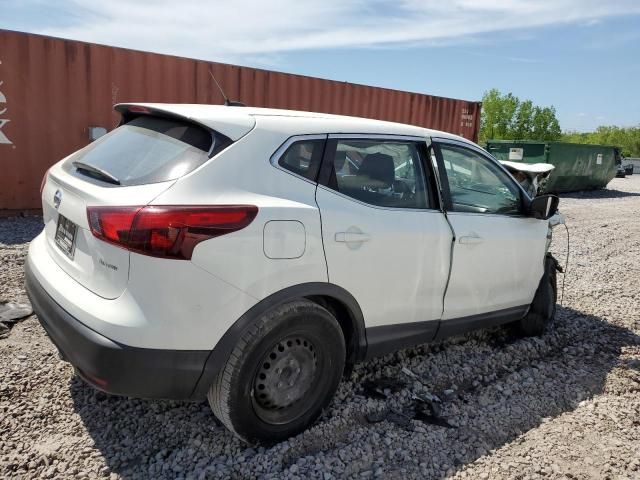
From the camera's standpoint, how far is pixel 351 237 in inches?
105

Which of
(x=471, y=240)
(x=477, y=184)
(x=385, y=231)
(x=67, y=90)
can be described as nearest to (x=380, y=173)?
(x=385, y=231)

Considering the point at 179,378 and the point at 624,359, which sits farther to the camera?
the point at 624,359

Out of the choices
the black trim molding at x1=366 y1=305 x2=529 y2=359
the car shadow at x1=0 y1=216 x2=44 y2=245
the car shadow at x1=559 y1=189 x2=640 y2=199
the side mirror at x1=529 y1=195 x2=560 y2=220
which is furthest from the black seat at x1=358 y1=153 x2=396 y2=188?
the car shadow at x1=559 y1=189 x2=640 y2=199

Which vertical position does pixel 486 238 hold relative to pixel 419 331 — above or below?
above

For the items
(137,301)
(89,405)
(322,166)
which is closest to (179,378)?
(137,301)

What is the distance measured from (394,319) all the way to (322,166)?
39.6 inches

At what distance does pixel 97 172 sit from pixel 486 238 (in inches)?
94.4

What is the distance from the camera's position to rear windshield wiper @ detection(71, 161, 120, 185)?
7.97ft

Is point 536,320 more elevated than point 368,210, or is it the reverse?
point 368,210

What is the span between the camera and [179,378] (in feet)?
7.47

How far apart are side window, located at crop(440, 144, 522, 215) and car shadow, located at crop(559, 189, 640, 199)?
14062mm

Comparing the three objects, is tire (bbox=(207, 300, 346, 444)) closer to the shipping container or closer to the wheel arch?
the wheel arch

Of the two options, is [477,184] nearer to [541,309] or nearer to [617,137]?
[541,309]

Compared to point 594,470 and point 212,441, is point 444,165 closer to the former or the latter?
point 594,470
